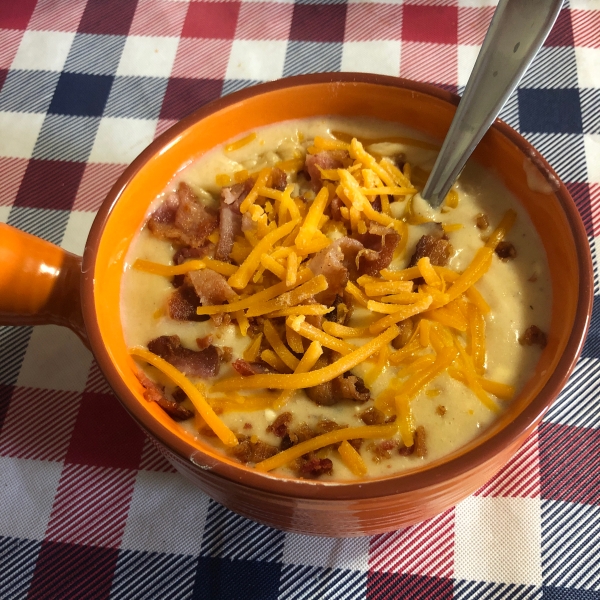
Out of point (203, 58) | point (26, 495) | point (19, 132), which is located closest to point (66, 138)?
point (19, 132)

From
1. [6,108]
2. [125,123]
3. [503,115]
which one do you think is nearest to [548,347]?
[503,115]

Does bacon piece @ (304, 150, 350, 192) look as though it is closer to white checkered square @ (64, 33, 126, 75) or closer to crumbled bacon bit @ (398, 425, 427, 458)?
crumbled bacon bit @ (398, 425, 427, 458)

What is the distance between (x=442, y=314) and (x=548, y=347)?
170mm

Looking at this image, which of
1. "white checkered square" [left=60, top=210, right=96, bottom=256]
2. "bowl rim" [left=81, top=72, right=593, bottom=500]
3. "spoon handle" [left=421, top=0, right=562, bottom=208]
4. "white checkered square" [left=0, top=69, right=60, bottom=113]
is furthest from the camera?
"white checkered square" [left=0, top=69, right=60, bottom=113]

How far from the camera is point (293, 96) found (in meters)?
1.16

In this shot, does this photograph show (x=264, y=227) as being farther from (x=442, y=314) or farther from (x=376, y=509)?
(x=376, y=509)

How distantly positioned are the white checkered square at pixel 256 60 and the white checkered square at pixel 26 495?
1.07m

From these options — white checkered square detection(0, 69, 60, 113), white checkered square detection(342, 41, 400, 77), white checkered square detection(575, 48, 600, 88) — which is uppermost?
white checkered square detection(575, 48, 600, 88)

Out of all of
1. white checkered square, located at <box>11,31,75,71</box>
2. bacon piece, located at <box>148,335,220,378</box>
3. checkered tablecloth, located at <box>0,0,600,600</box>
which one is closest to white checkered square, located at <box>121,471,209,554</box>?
checkered tablecloth, located at <box>0,0,600,600</box>

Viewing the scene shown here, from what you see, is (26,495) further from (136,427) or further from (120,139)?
(120,139)

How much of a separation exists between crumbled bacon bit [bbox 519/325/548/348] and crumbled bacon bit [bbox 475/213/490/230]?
0.21 m

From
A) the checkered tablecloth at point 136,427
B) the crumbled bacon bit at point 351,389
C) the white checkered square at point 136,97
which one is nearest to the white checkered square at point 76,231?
the checkered tablecloth at point 136,427

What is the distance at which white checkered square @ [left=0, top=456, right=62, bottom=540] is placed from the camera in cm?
110

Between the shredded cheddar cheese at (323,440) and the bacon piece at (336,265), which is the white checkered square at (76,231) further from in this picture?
the shredded cheddar cheese at (323,440)
